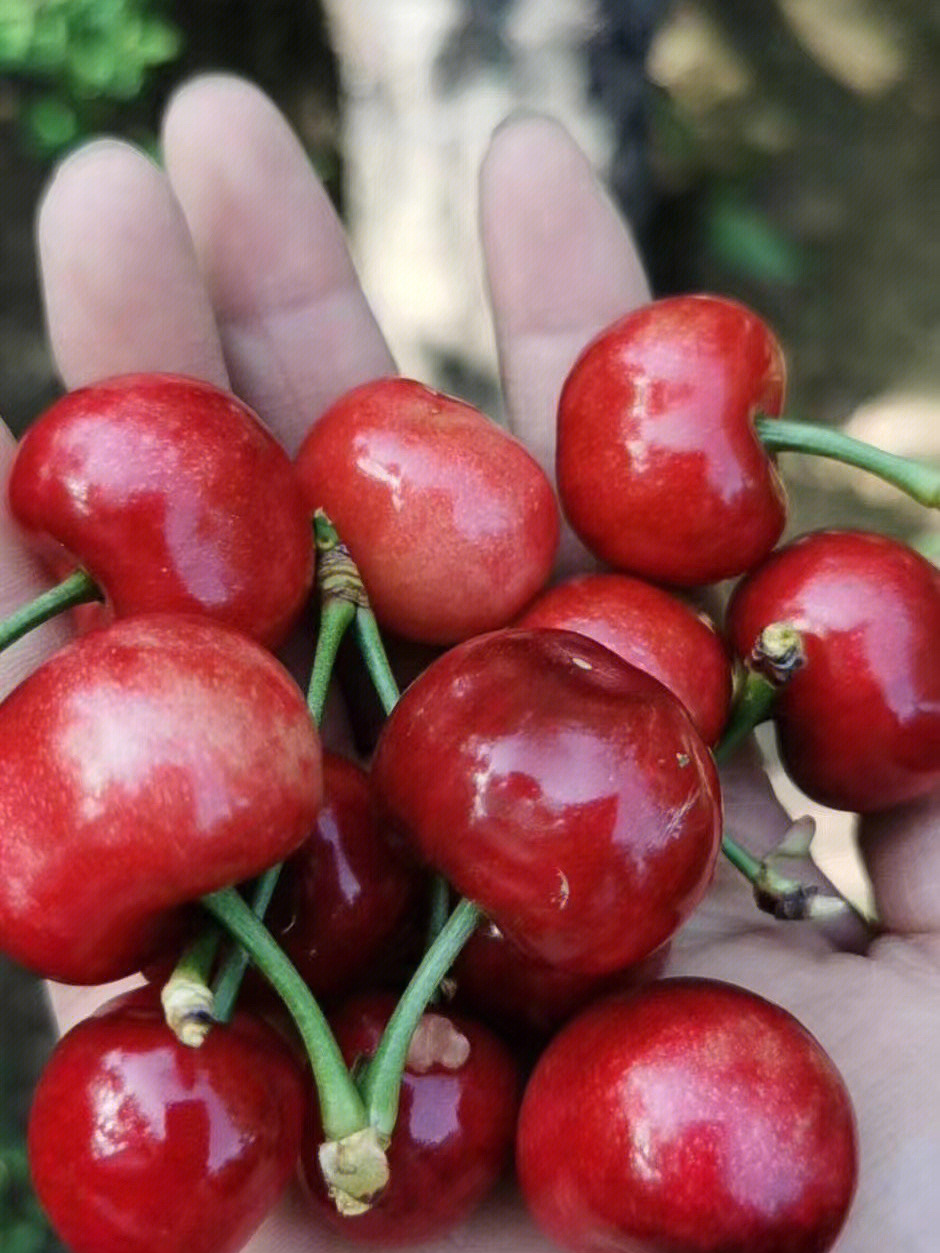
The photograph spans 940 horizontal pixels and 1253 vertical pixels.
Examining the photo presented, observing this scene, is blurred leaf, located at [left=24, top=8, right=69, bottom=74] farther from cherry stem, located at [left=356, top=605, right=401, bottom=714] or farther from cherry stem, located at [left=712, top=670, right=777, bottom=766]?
cherry stem, located at [left=712, top=670, right=777, bottom=766]

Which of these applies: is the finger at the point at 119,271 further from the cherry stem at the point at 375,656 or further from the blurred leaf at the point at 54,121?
the blurred leaf at the point at 54,121

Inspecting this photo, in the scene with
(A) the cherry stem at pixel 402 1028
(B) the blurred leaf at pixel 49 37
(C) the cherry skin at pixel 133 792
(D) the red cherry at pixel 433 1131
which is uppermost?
(B) the blurred leaf at pixel 49 37

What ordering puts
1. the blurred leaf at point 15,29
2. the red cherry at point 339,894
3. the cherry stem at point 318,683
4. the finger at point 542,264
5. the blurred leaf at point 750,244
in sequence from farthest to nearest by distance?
the blurred leaf at point 750,244 → the blurred leaf at point 15,29 → the finger at point 542,264 → the red cherry at point 339,894 → the cherry stem at point 318,683

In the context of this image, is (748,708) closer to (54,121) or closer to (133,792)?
(133,792)

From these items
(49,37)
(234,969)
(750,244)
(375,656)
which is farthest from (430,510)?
(750,244)

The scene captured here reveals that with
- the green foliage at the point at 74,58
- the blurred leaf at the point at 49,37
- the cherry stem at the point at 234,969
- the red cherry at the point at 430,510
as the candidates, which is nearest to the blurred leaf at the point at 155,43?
the green foliage at the point at 74,58

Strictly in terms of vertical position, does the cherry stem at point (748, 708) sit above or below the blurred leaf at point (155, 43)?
below

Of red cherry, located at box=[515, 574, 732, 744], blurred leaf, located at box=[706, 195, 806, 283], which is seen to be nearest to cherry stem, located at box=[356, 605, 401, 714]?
red cherry, located at box=[515, 574, 732, 744]
